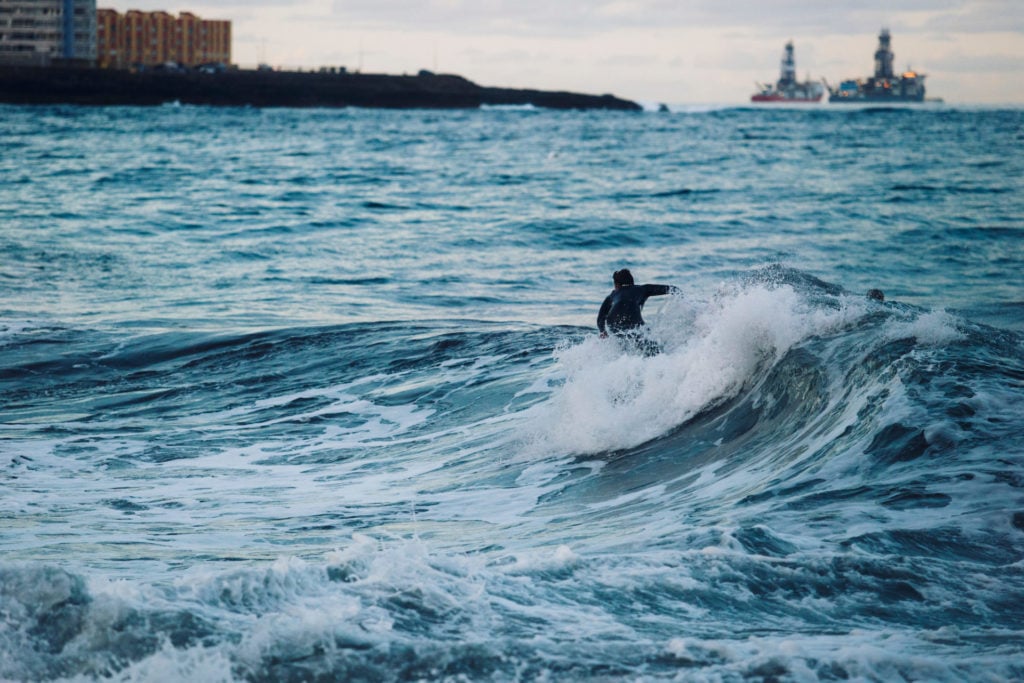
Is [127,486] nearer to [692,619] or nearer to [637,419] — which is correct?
[637,419]

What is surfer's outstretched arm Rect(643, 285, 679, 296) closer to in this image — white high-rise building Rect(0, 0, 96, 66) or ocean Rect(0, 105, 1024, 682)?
ocean Rect(0, 105, 1024, 682)

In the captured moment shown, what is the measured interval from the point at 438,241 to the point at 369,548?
21059mm

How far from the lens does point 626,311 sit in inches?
461

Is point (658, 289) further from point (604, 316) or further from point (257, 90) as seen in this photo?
point (257, 90)

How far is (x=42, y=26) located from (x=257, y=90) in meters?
62.4

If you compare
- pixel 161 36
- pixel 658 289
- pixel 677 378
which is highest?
pixel 161 36

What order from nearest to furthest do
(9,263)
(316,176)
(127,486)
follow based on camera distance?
(127,486) < (9,263) < (316,176)

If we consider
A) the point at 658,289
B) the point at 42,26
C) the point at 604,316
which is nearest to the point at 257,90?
the point at 42,26

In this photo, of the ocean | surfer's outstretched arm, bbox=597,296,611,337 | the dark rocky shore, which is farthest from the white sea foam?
the dark rocky shore

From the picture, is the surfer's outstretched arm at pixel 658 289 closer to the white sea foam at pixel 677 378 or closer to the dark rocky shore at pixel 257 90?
the white sea foam at pixel 677 378

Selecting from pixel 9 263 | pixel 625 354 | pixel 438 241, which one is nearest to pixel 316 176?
pixel 438 241

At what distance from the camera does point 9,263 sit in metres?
21.7

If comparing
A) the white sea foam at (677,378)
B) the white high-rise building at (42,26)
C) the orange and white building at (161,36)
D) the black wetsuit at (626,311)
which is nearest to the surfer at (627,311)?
the black wetsuit at (626,311)

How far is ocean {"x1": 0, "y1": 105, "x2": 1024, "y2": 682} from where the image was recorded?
205 inches
